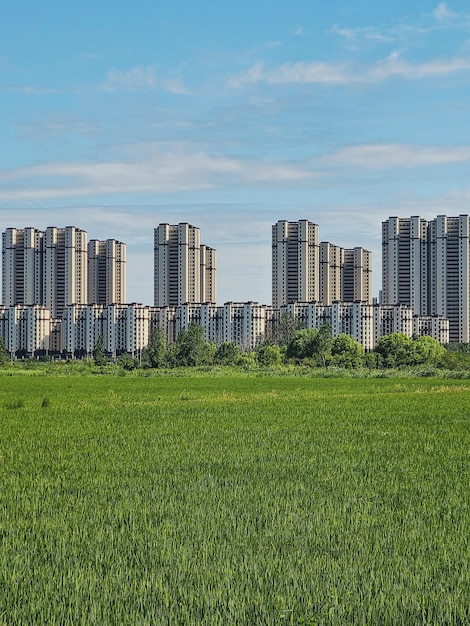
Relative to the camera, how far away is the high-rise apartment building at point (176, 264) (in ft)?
471

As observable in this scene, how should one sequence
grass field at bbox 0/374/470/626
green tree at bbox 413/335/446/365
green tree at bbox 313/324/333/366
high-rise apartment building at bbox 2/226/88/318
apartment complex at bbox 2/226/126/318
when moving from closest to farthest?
grass field at bbox 0/374/470/626 → green tree at bbox 413/335/446/365 → green tree at bbox 313/324/333/366 → high-rise apartment building at bbox 2/226/88/318 → apartment complex at bbox 2/226/126/318

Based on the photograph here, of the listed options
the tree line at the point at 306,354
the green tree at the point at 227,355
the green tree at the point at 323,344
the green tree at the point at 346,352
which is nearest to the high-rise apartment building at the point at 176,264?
the tree line at the point at 306,354

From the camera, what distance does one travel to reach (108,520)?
7328 millimetres

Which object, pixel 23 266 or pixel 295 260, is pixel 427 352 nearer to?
pixel 295 260

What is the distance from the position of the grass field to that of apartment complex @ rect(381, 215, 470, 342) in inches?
4844

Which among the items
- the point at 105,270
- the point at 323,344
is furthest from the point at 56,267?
the point at 323,344

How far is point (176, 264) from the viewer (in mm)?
144625

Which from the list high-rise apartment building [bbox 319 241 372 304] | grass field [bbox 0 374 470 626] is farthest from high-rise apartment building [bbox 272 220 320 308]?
grass field [bbox 0 374 470 626]

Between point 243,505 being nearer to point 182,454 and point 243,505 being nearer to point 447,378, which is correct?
point 182,454

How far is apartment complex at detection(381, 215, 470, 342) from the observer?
13188 centimetres

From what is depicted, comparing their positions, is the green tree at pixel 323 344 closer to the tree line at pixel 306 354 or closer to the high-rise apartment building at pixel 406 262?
the tree line at pixel 306 354

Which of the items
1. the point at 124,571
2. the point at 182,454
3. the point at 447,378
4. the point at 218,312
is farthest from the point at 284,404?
the point at 218,312

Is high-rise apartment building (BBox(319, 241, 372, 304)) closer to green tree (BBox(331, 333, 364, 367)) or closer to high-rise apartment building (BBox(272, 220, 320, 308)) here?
high-rise apartment building (BBox(272, 220, 320, 308))

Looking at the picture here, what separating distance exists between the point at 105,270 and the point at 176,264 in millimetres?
20054
